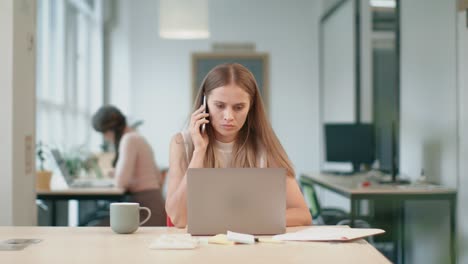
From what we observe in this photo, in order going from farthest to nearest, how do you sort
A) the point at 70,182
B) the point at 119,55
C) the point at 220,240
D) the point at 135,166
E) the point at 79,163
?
1. the point at 119,55
2. the point at 79,163
3. the point at 70,182
4. the point at 135,166
5. the point at 220,240

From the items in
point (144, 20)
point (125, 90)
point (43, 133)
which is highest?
point (144, 20)

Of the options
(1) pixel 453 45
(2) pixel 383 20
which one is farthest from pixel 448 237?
(2) pixel 383 20

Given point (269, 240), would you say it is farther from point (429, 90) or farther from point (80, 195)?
point (429, 90)

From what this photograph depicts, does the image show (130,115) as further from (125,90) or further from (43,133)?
(43,133)

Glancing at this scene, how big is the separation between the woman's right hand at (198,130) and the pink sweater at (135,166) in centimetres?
242

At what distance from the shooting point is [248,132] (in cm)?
258

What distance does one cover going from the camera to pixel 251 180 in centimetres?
201

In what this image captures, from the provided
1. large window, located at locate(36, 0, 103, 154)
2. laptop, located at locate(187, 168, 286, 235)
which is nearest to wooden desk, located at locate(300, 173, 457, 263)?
laptop, located at locate(187, 168, 286, 235)

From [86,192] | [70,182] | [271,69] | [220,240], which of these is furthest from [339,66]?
[220,240]

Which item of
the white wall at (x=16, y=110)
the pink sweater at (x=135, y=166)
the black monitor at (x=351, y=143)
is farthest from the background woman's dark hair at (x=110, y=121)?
the black monitor at (x=351, y=143)

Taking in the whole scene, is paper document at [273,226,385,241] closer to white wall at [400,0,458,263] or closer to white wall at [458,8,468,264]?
white wall at [458,8,468,264]

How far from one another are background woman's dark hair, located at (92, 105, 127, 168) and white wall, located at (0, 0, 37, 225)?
148 centimetres

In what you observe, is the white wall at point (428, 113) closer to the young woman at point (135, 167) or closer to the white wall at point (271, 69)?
the young woman at point (135, 167)

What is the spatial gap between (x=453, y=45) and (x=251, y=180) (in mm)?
2976
